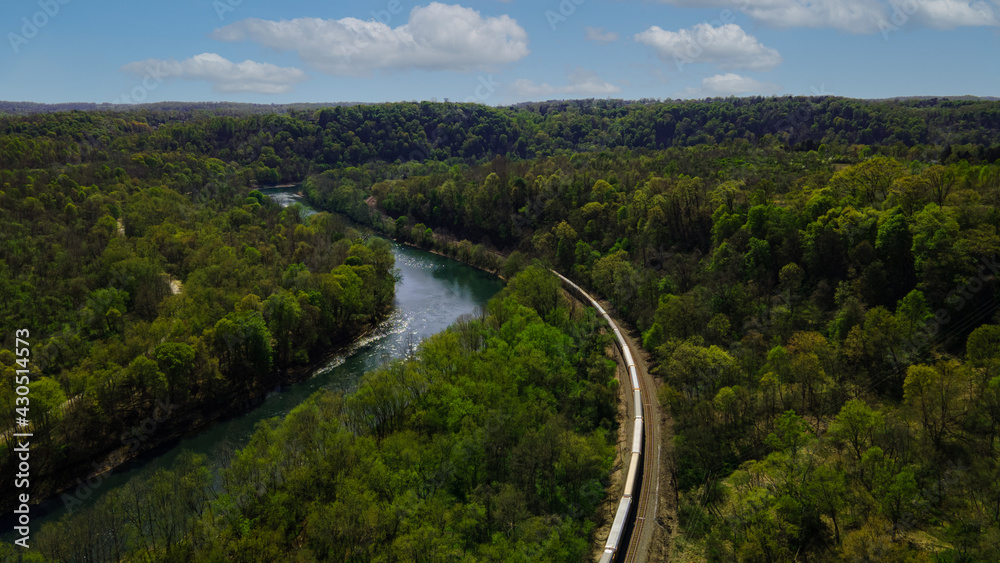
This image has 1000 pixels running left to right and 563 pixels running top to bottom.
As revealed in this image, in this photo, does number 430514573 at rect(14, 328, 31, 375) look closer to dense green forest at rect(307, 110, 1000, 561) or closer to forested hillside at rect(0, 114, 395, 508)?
forested hillside at rect(0, 114, 395, 508)

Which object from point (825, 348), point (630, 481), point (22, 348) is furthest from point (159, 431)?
point (825, 348)

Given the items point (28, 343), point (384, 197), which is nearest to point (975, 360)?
point (28, 343)

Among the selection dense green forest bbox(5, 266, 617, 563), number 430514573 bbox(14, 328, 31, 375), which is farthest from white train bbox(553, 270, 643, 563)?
number 430514573 bbox(14, 328, 31, 375)

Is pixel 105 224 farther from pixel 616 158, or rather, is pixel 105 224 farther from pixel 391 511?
pixel 616 158

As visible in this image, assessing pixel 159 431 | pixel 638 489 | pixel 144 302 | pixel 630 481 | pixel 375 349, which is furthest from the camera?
pixel 375 349

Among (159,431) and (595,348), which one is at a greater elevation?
(595,348)

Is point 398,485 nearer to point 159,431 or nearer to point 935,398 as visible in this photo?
point 159,431
